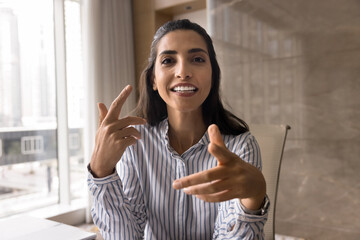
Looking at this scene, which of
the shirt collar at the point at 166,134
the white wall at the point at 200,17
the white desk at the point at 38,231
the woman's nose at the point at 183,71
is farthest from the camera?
the white wall at the point at 200,17

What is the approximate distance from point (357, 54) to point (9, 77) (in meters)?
2.64

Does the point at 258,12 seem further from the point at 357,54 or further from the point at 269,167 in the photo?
the point at 269,167

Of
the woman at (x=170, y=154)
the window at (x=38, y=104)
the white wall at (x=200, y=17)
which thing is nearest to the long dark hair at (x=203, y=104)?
the woman at (x=170, y=154)

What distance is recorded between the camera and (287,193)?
8.02 ft

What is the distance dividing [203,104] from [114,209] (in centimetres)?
49

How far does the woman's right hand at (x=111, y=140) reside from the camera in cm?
80

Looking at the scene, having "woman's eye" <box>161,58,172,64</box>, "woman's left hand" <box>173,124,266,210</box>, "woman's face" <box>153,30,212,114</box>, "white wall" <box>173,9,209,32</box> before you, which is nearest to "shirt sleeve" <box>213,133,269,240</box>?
"woman's left hand" <box>173,124,266,210</box>

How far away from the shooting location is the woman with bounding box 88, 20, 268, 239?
82cm

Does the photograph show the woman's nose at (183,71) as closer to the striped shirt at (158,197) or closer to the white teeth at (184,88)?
the white teeth at (184,88)

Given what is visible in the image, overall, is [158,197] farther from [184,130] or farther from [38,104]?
[38,104]

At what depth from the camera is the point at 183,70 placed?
94cm

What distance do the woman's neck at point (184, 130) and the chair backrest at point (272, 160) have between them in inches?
11.9

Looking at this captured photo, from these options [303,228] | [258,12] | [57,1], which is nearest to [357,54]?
[258,12]

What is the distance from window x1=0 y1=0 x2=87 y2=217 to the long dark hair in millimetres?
1736
